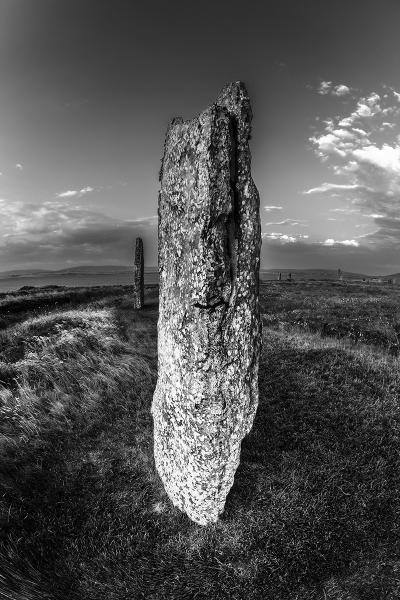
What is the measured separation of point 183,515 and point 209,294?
4.35 metres

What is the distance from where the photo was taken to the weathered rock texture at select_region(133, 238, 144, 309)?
2833 cm

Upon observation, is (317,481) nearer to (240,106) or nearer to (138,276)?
(240,106)

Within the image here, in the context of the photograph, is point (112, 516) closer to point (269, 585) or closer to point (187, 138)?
point (269, 585)

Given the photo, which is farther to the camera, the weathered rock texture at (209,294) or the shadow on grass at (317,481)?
the shadow on grass at (317,481)

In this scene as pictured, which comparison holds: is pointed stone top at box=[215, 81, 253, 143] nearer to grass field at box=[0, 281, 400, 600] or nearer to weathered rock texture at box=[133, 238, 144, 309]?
grass field at box=[0, 281, 400, 600]

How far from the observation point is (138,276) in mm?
28938

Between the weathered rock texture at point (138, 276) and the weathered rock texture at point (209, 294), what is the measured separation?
2226 centimetres

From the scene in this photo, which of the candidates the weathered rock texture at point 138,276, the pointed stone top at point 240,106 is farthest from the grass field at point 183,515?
the weathered rock texture at point 138,276

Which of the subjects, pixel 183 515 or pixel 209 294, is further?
pixel 183 515

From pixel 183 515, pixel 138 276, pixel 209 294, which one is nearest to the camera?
pixel 209 294

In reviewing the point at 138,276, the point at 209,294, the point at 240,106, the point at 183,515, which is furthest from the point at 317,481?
the point at 138,276

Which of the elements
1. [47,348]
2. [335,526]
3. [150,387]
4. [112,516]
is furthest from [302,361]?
[47,348]

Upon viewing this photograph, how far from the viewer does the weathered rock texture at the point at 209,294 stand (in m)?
5.35

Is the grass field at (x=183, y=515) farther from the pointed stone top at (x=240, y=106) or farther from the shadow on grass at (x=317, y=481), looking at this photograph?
the pointed stone top at (x=240, y=106)
